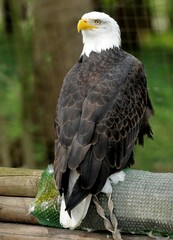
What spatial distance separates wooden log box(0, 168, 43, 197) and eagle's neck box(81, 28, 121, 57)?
0.93 metres

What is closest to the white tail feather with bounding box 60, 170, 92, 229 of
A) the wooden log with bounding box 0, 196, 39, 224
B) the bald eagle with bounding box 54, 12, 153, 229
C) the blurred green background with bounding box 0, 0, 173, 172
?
the bald eagle with bounding box 54, 12, 153, 229

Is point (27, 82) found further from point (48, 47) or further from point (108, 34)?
point (108, 34)

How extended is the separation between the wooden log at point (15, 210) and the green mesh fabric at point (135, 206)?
148 mm

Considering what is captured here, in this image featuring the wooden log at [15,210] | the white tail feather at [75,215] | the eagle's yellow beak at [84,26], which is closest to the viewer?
the white tail feather at [75,215]

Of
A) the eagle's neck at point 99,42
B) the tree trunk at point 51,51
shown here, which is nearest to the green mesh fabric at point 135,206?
the eagle's neck at point 99,42

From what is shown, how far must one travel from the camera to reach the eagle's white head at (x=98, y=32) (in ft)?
17.8

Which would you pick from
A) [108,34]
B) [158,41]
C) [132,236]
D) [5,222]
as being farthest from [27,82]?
[158,41]

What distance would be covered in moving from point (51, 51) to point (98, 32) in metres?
2.73

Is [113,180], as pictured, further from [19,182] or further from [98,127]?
[19,182]

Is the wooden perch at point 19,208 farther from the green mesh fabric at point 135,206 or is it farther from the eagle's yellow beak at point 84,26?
the eagle's yellow beak at point 84,26

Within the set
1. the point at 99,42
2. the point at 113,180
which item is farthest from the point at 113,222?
the point at 99,42

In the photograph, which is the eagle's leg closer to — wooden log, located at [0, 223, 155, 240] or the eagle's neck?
wooden log, located at [0, 223, 155, 240]

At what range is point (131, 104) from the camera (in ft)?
16.4

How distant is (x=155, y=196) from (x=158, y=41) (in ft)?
32.1
